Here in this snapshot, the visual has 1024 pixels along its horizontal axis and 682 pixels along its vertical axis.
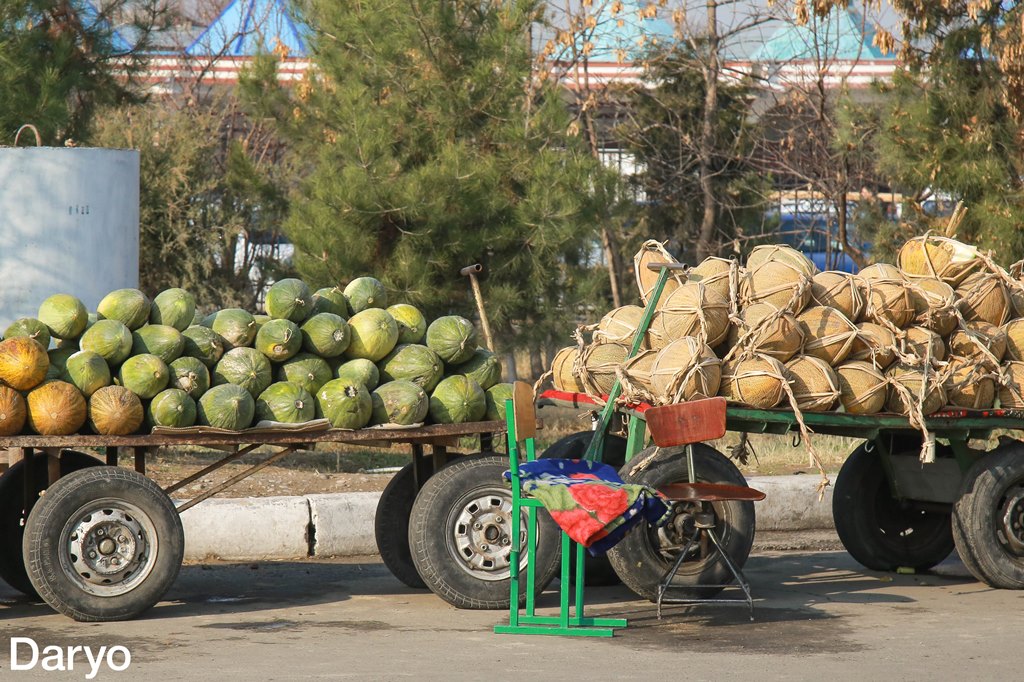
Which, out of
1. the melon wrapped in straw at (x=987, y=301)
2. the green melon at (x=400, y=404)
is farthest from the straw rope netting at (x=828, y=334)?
the green melon at (x=400, y=404)

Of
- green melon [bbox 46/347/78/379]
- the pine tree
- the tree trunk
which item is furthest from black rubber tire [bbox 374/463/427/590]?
the tree trunk

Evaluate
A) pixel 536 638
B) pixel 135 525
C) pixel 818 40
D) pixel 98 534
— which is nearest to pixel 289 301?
pixel 135 525

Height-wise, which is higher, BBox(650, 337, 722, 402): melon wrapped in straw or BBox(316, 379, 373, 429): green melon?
BBox(650, 337, 722, 402): melon wrapped in straw

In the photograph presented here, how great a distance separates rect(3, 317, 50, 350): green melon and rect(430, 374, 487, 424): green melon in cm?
205

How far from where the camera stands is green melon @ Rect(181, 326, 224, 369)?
7.11 m

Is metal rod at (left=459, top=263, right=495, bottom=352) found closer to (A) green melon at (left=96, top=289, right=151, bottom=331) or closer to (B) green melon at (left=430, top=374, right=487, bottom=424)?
(B) green melon at (left=430, top=374, right=487, bottom=424)

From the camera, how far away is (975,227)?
1293 centimetres

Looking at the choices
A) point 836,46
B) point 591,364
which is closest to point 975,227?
point 836,46

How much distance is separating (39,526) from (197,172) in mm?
9198

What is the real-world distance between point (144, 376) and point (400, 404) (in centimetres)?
133

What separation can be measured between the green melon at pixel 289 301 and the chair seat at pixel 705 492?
2176mm

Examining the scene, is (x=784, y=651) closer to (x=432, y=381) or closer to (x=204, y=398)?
(x=432, y=381)

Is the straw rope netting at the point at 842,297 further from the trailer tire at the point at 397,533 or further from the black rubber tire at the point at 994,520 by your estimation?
the trailer tire at the point at 397,533

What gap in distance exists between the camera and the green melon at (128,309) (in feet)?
23.3
